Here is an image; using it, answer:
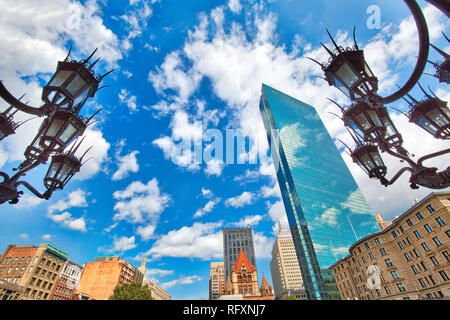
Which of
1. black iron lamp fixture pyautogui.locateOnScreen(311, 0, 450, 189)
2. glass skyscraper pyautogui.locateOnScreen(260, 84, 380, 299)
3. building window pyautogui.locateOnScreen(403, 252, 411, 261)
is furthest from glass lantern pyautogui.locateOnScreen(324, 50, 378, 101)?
glass skyscraper pyautogui.locateOnScreen(260, 84, 380, 299)

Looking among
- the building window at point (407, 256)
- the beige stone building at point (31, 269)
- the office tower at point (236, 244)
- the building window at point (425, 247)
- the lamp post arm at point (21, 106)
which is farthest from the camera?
the office tower at point (236, 244)

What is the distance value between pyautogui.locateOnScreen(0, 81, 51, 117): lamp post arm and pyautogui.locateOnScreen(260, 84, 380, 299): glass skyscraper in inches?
2649

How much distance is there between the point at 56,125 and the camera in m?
4.82

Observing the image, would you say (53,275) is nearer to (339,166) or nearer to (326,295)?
(326,295)

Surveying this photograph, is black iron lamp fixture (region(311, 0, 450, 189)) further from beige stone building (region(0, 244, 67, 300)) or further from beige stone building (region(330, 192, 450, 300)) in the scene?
beige stone building (region(0, 244, 67, 300))

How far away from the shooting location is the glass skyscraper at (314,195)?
196 feet

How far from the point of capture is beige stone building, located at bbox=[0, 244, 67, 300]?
36.0 meters

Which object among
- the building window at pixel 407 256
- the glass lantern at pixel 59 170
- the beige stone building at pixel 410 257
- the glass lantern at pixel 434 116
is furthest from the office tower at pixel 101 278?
the glass lantern at pixel 434 116

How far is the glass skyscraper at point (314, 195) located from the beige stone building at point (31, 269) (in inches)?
2449

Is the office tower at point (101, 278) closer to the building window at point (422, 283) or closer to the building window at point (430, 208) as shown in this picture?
the building window at point (422, 283)

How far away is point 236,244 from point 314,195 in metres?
72.6

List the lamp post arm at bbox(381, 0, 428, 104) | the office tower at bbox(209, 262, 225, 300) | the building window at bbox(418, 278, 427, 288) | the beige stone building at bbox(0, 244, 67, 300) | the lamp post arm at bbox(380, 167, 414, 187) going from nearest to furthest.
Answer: the lamp post arm at bbox(381, 0, 428, 104)
the lamp post arm at bbox(380, 167, 414, 187)
the building window at bbox(418, 278, 427, 288)
the beige stone building at bbox(0, 244, 67, 300)
the office tower at bbox(209, 262, 225, 300)
